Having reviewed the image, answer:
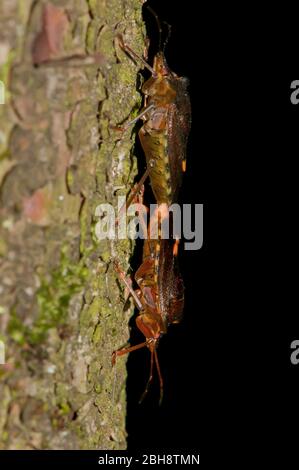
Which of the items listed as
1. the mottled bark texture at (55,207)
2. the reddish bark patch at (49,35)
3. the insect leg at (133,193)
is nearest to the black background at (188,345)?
the insect leg at (133,193)

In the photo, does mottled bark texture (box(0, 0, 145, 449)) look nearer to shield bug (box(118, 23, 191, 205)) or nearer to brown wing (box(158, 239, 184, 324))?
shield bug (box(118, 23, 191, 205))

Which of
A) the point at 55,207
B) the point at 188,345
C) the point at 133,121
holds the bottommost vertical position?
the point at 188,345

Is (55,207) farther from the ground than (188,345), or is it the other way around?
(55,207)

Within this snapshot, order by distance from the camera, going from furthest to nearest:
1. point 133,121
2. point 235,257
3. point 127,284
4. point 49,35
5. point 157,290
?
point 235,257 < point 157,290 < point 127,284 < point 133,121 < point 49,35

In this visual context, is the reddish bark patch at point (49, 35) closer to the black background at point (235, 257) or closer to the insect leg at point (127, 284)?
the insect leg at point (127, 284)

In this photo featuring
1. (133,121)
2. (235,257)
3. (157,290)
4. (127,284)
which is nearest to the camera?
(133,121)

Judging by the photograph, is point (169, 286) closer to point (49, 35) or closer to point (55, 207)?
point (55, 207)

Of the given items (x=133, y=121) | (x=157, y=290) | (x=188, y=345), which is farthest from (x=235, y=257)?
(x=133, y=121)
